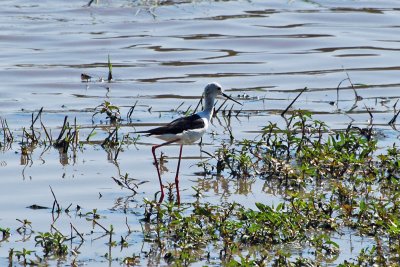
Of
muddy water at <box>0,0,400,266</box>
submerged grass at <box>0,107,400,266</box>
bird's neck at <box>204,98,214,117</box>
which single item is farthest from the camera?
bird's neck at <box>204,98,214,117</box>

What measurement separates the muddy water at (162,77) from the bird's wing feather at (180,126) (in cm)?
48

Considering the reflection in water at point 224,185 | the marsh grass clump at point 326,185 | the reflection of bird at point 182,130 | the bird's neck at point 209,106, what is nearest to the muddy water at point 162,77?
the reflection in water at point 224,185

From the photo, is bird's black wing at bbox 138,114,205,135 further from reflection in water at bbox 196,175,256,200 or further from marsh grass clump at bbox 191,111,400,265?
reflection in water at bbox 196,175,256,200

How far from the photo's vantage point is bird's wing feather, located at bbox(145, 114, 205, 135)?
819 centimetres

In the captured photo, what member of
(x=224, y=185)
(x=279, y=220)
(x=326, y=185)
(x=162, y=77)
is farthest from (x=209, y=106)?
(x=162, y=77)

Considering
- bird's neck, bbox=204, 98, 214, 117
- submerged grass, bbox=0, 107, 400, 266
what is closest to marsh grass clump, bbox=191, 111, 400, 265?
submerged grass, bbox=0, 107, 400, 266

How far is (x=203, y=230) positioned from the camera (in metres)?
6.82

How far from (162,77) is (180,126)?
4.98m

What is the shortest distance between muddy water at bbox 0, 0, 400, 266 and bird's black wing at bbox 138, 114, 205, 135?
48 centimetres

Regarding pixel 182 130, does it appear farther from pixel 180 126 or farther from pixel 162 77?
pixel 162 77

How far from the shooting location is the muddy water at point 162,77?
8.12 metres

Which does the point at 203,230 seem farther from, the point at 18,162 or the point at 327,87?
the point at 327,87

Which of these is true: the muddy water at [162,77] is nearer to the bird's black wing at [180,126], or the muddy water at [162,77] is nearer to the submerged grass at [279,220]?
the submerged grass at [279,220]

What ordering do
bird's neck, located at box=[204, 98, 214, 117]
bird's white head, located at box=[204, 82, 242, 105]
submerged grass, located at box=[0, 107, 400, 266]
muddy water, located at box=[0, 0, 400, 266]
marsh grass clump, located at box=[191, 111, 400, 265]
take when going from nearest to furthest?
submerged grass, located at box=[0, 107, 400, 266] < marsh grass clump, located at box=[191, 111, 400, 265] < muddy water, located at box=[0, 0, 400, 266] < bird's neck, located at box=[204, 98, 214, 117] < bird's white head, located at box=[204, 82, 242, 105]
